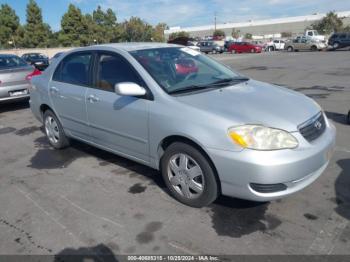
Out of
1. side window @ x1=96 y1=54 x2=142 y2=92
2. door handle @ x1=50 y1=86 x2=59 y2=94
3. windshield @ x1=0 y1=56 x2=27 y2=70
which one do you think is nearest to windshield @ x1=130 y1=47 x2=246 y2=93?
side window @ x1=96 y1=54 x2=142 y2=92

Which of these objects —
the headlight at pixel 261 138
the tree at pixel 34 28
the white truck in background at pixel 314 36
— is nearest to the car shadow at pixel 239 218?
the headlight at pixel 261 138

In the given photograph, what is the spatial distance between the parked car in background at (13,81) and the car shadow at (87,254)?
6757mm

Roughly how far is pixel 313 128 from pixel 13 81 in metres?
7.76

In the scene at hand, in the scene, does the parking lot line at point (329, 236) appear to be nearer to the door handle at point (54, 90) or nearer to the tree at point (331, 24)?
the door handle at point (54, 90)

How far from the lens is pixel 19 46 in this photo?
52.2 metres

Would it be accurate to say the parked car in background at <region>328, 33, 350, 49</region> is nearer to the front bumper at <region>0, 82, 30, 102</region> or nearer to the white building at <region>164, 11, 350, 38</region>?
the front bumper at <region>0, 82, 30, 102</region>

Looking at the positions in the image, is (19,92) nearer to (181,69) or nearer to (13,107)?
(13,107)

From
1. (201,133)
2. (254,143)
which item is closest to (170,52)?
(201,133)

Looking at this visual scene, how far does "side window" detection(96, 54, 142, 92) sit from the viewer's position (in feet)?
12.5

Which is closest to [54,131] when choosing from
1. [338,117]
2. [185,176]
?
[185,176]

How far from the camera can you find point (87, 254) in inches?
110

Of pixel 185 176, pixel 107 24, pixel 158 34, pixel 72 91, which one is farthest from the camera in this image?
pixel 158 34

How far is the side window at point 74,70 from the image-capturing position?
14.6 feet

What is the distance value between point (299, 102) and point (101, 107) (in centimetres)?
235
